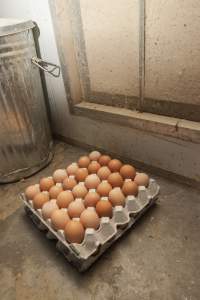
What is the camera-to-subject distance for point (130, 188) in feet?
3.27

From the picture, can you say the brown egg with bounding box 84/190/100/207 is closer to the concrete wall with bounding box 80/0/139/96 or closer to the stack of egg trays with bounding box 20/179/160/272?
the stack of egg trays with bounding box 20/179/160/272

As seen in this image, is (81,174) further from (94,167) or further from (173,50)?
(173,50)

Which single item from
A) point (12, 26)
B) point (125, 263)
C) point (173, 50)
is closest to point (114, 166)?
point (125, 263)

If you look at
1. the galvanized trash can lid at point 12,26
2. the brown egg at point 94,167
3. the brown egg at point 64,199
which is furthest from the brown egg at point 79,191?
the galvanized trash can lid at point 12,26

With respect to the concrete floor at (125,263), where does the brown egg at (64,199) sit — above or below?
above

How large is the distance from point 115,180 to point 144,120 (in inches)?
12.1

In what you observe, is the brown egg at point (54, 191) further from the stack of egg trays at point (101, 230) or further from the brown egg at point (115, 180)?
the brown egg at point (115, 180)

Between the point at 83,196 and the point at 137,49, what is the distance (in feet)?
2.18

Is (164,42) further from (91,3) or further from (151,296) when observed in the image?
(151,296)

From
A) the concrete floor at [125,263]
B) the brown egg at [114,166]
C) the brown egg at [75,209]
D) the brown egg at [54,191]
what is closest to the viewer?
the concrete floor at [125,263]

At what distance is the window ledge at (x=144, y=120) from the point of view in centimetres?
103

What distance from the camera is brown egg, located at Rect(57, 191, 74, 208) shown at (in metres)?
0.96

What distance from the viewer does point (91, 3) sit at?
1.17m

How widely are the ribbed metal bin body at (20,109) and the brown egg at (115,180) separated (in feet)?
1.69
